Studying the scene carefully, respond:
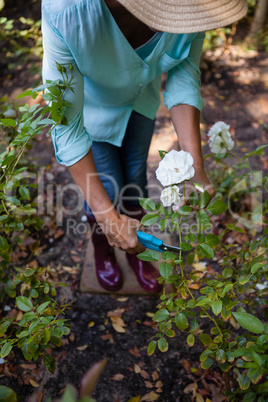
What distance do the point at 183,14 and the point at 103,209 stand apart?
0.82 meters

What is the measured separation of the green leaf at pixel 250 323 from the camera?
1022mm

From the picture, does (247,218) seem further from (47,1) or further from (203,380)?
(47,1)

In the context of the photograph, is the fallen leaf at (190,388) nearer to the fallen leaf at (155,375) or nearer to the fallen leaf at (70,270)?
the fallen leaf at (155,375)

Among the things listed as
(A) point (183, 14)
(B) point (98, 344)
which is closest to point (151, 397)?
(B) point (98, 344)

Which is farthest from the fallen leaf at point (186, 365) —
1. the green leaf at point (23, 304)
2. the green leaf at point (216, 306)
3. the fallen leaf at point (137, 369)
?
the green leaf at point (23, 304)

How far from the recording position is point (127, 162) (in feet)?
7.04

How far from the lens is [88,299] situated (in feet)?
8.05

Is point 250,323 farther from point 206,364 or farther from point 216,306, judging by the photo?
point 206,364

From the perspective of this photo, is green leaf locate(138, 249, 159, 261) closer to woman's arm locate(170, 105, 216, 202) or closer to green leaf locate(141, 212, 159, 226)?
green leaf locate(141, 212, 159, 226)

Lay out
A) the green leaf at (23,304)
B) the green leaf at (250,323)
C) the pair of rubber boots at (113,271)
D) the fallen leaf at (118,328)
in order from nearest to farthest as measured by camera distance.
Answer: the green leaf at (250,323) → the green leaf at (23,304) → the fallen leaf at (118,328) → the pair of rubber boots at (113,271)

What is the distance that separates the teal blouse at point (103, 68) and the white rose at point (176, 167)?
0.39 metres

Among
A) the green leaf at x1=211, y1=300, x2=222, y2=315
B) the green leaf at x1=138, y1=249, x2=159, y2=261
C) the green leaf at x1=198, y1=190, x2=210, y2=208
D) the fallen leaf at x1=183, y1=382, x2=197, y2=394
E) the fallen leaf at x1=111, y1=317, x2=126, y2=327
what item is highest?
the green leaf at x1=198, y1=190, x2=210, y2=208

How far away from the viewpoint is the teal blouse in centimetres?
125

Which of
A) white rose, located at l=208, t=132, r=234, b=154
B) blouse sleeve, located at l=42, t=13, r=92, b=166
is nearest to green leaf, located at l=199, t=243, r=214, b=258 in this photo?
blouse sleeve, located at l=42, t=13, r=92, b=166
